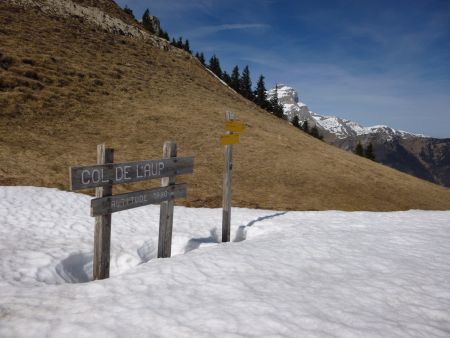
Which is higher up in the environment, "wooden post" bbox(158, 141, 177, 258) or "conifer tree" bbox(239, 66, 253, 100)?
"conifer tree" bbox(239, 66, 253, 100)

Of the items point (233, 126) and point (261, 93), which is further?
point (261, 93)

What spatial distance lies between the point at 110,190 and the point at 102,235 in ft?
2.73

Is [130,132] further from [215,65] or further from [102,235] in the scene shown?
[215,65]

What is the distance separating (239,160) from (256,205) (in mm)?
8383

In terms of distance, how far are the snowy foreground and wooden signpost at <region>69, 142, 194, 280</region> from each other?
0.72 metres

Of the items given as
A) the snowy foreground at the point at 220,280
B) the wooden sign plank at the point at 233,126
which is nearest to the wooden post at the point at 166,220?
the snowy foreground at the point at 220,280

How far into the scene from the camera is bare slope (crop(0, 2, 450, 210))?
17.5 meters

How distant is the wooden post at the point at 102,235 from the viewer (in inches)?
239

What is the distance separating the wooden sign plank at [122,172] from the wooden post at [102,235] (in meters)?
0.16

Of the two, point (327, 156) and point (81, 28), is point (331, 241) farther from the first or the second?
point (81, 28)

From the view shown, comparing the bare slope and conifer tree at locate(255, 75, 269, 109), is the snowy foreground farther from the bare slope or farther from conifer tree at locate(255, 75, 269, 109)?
conifer tree at locate(255, 75, 269, 109)

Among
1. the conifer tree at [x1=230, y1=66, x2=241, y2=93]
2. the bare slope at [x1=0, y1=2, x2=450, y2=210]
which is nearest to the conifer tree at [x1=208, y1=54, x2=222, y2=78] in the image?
the conifer tree at [x1=230, y1=66, x2=241, y2=93]

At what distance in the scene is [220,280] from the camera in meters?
5.66

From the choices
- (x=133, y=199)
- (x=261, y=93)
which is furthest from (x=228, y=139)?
(x=261, y=93)
